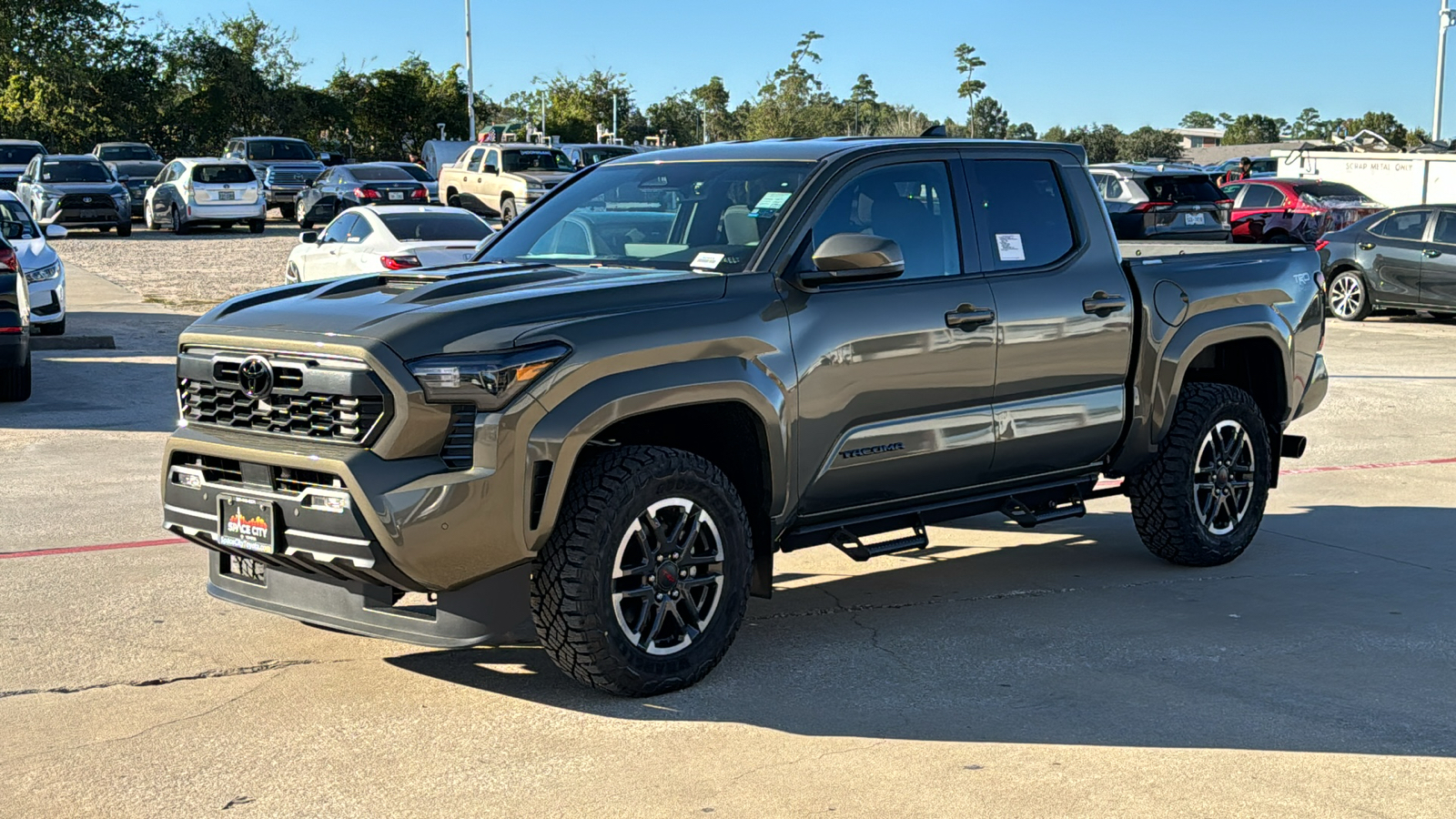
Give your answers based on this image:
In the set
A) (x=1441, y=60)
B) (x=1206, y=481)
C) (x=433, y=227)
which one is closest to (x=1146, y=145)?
(x=1441, y=60)

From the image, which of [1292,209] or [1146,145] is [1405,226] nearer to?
[1292,209]

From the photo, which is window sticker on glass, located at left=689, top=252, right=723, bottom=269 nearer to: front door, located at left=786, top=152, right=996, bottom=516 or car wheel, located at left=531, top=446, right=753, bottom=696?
front door, located at left=786, top=152, right=996, bottom=516

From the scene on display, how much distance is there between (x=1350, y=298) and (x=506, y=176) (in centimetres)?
1724

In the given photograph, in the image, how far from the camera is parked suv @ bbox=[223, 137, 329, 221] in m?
40.8

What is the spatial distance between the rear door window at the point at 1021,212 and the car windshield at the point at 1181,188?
17847 millimetres

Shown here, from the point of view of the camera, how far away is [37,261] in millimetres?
16172

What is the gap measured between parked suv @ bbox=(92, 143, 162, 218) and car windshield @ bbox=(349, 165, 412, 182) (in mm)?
6195

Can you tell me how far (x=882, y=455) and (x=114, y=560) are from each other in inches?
148

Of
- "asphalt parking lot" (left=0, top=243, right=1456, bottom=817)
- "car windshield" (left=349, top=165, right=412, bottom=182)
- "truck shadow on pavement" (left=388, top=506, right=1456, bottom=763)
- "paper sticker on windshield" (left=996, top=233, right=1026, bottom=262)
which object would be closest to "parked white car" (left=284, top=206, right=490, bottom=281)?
"asphalt parking lot" (left=0, top=243, right=1456, bottom=817)

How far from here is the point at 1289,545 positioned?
8.14 meters

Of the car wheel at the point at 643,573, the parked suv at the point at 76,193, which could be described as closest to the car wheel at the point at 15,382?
the car wheel at the point at 643,573

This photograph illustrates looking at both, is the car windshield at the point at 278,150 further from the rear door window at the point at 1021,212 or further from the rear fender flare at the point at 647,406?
the rear fender flare at the point at 647,406

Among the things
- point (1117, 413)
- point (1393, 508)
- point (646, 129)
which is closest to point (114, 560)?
point (1117, 413)

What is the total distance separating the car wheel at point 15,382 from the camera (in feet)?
40.8
